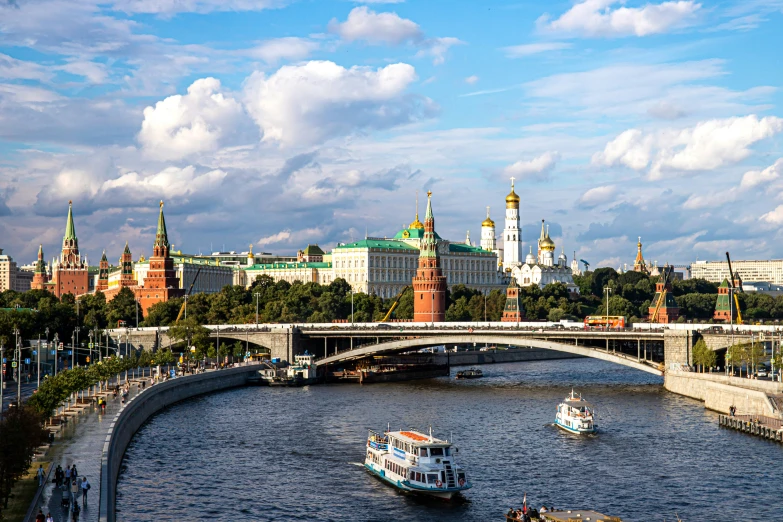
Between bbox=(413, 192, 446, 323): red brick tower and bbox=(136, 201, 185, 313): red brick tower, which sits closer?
bbox=(413, 192, 446, 323): red brick tower

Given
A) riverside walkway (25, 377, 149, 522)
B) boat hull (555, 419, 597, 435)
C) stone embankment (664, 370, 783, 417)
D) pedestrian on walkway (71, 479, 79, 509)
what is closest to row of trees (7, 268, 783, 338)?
stone embankment (664, 370, 783, 417)

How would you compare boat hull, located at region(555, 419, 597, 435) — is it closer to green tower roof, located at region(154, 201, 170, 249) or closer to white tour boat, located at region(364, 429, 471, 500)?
white tour boat, located at region(364, 429, 471, 500)

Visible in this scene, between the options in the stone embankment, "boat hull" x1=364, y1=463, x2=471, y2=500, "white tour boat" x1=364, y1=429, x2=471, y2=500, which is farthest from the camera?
the stone embankment

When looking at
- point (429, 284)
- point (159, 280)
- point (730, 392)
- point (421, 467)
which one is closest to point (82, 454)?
point (421, 467)

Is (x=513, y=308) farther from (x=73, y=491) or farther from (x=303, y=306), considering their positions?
(x=73, y=491)

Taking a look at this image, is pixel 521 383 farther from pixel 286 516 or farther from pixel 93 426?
pixel 286 516

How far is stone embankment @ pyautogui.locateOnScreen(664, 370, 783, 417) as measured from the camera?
70.3m

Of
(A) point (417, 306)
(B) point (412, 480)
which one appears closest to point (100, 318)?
(A) point (417, 306)

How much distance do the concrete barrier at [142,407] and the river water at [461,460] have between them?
1014 mm

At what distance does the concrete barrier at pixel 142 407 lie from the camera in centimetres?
4506

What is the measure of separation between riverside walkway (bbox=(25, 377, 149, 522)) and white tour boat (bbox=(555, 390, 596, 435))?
27478mm

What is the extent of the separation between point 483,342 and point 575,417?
37.9 metres

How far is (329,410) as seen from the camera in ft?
269

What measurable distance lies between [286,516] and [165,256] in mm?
146274
